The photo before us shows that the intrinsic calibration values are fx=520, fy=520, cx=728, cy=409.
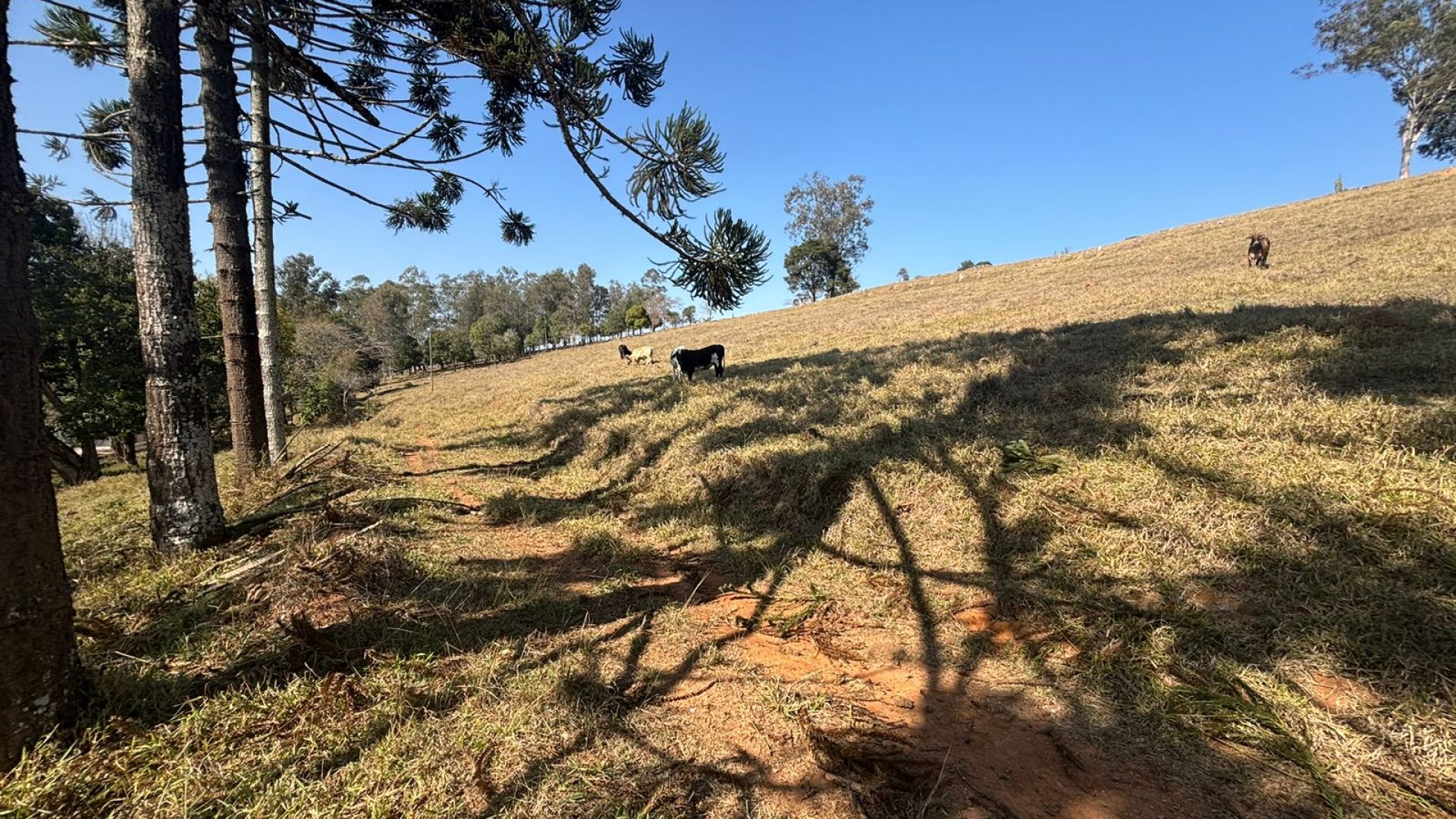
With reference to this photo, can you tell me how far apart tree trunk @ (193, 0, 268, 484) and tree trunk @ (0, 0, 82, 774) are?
11.9 feet

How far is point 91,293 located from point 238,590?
57.8ft

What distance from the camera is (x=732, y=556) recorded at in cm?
476

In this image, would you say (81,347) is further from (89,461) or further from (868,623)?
(868,623)

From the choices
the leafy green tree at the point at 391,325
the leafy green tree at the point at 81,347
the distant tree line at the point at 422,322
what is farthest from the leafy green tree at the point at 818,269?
the leafy green tree at the point at 81,347

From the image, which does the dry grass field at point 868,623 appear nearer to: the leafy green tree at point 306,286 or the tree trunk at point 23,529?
the tree trunk at point 23,529

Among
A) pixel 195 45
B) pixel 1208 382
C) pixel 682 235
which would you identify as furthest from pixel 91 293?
pixel 1208 382

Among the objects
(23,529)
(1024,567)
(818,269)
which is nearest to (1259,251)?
(1024,567)

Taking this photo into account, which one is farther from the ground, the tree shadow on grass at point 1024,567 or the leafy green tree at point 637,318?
the leafy green tree at point 637,318

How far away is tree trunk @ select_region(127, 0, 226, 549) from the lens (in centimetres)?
343

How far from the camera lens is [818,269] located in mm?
57250

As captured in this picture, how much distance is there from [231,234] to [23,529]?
4.93 metres

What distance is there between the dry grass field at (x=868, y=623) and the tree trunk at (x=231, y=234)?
0.79 meters

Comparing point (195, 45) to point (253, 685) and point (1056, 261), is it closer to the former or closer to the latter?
point (253, 685)

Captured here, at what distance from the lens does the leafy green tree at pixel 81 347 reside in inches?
513
